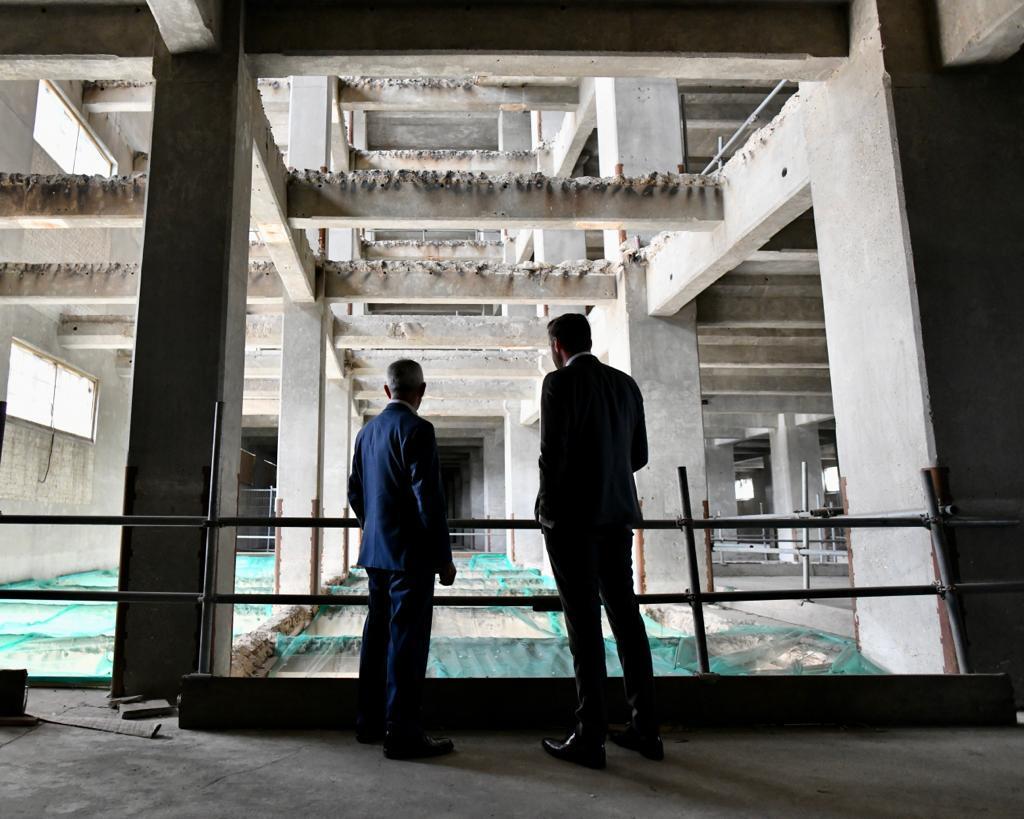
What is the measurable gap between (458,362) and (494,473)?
11.5 m

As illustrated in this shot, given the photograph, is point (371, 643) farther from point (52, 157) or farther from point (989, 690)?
point (52, 157)

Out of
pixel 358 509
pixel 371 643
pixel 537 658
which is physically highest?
pixel 358 509

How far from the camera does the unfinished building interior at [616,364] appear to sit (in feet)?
10.6

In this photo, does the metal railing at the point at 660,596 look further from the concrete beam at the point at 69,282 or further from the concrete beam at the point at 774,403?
the concrete beam at the point at 774,403

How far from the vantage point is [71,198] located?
7934mm

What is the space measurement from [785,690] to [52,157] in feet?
52.2

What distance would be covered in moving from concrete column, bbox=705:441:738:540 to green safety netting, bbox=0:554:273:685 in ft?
50.6

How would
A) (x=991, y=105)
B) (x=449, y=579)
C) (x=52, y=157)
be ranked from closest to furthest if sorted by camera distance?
(x=449, y=579)
(x=991, y=105)
(x=52, y=157)

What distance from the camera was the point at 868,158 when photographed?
522 centimetres

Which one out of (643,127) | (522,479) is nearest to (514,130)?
(522,479)

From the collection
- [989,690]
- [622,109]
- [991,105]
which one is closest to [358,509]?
[989,690]

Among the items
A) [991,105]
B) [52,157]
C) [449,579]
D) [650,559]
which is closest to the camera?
[449,579]

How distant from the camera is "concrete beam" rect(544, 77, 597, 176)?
13.1 metres

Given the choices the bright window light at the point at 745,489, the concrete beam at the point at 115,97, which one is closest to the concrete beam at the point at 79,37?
the concrete beam at the point at 115,97
